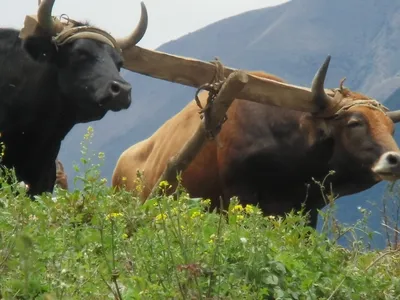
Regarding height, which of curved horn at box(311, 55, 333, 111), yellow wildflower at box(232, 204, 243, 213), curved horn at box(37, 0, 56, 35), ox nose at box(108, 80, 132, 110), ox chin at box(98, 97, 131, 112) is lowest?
curved horn at box(311, 55, 333, 111)

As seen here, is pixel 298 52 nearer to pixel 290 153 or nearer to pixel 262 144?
pixel 290 153

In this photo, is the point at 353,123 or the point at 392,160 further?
the point at 353,123

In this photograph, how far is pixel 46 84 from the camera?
8414 millimetres

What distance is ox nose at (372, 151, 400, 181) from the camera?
900 cm

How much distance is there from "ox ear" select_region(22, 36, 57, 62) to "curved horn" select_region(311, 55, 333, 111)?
242cm

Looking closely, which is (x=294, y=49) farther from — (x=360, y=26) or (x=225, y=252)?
(x=225, y=252)

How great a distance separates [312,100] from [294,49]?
56739 mm

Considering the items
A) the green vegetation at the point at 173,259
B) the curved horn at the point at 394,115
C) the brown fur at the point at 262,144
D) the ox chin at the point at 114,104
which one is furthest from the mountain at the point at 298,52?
the green vegetation at the point at 173,259

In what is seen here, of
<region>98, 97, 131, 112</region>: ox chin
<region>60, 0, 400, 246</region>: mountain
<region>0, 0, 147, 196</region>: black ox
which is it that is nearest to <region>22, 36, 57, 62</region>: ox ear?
<region>0, 0, 147, 196</region>: black ox

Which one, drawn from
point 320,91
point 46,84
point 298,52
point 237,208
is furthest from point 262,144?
point 298,52

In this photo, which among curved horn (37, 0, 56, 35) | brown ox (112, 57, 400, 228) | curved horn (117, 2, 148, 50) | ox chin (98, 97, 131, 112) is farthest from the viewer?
brown ox (112, 57, 400, 228)

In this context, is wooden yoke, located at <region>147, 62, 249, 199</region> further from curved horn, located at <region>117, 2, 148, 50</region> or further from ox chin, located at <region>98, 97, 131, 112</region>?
curved horn, located at <region>117, 2, 148, 50</region>

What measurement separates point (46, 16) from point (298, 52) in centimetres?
5732

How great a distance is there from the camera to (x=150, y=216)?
5.59m
